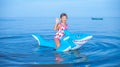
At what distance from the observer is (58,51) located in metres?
8.80

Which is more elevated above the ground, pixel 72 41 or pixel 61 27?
pixel 61 27

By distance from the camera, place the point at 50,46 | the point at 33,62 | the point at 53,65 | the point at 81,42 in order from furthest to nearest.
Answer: the point at 50,46 < the point at 81,42 < the point at 33,62 < the point at 53,65

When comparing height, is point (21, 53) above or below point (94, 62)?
above

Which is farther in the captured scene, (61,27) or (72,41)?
(61,27)

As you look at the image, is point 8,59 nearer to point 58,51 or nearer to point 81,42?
point 58,51

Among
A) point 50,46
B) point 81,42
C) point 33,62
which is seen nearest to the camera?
point 33,62

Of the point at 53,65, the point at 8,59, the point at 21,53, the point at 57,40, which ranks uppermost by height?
the point at 57,40

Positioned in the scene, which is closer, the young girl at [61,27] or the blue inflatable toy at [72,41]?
the blue inflatable toy at [72,41]

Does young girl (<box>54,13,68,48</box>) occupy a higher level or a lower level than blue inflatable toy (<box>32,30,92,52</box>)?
higher

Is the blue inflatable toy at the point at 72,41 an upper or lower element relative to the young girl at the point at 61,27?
lower

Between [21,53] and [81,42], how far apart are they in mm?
2249

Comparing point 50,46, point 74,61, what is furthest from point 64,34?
point 74,61

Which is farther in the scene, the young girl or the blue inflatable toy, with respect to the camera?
the young girl

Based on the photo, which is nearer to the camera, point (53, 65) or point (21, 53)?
point (53, 65)
